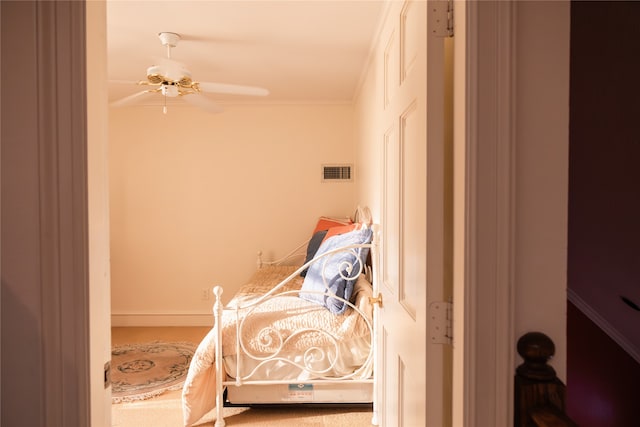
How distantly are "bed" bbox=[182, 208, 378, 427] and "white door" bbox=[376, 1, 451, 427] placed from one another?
2.82ft

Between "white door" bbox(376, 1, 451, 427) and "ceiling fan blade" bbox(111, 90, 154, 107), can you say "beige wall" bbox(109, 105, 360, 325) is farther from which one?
"white door" bbox(376, 1, 451, 427)

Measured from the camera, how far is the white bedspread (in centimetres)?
245

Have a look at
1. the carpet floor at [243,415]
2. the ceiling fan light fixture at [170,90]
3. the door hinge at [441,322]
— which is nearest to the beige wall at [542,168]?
the door hinge at [441,322]

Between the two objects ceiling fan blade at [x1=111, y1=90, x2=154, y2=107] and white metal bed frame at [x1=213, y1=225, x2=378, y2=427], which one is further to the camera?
ceiling fan blade at [x1=111, y1=90, x2=154, y2=107]

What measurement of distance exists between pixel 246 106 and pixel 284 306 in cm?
275

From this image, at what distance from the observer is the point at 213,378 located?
8.23ft

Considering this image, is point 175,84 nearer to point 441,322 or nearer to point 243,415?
point 243,415

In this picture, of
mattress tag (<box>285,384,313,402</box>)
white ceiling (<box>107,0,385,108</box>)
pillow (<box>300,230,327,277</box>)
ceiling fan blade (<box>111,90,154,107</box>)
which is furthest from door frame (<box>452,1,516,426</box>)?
pillow (<box>300,230,327,277</box>)

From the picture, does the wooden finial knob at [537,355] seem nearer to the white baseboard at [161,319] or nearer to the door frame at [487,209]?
the door frame at [487,209]

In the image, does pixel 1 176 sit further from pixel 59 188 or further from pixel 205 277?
pixel 205 277

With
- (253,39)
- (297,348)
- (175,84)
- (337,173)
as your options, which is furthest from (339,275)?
(337,173)

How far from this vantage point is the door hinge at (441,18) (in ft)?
3.21

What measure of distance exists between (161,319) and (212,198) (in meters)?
1.41

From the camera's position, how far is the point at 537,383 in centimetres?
87
